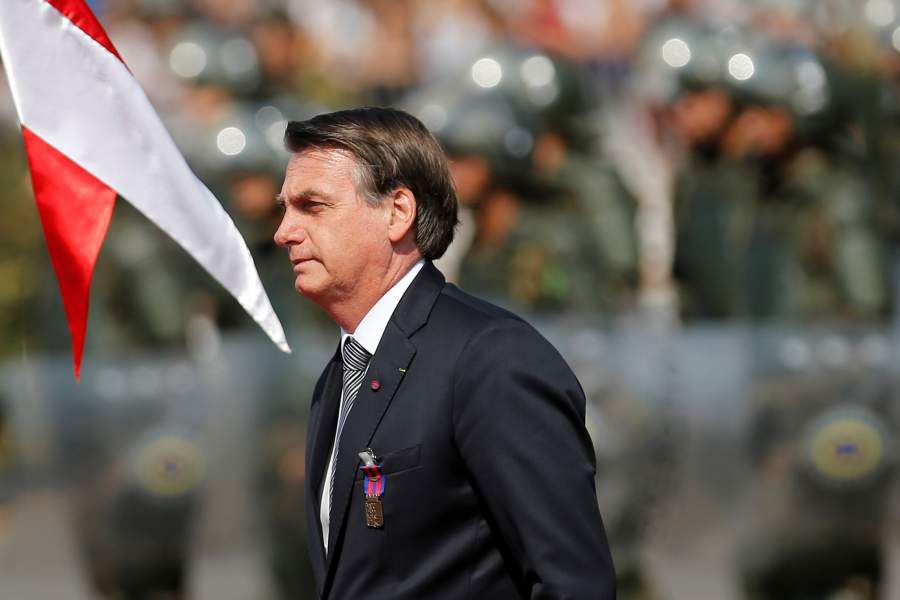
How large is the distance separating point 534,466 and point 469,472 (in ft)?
0.34

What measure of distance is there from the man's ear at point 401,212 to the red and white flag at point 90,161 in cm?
47

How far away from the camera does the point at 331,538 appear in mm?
2359

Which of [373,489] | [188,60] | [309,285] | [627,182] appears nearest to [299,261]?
[309,285]

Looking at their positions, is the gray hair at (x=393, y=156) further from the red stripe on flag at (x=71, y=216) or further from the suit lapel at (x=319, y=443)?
the red stripe on flag at (x=71, y=216)

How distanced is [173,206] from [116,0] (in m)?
6.50

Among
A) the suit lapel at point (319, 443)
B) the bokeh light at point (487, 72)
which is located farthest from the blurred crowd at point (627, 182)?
the suit lapel at point (319, 443)

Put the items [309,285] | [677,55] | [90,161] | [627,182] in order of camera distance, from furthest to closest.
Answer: [627,182] → [677,55] → [90,161] → [309,285]

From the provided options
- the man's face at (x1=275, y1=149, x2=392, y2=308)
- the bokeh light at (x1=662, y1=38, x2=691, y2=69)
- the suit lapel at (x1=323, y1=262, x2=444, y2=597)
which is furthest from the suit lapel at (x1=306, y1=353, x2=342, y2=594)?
the bokeh light at (x1=662, y1=38, x2=691, y2=69)

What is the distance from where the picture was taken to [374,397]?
2.35m

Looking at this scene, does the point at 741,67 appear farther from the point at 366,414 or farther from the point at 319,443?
the point at 366,414

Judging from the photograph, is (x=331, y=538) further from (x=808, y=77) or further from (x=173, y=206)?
(x=808, y=77)

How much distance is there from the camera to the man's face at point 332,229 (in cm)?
237

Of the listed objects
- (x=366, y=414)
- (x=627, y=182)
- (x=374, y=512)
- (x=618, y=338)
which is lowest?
(x=618, y=338)

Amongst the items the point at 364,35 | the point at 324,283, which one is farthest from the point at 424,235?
the point at 364,35
